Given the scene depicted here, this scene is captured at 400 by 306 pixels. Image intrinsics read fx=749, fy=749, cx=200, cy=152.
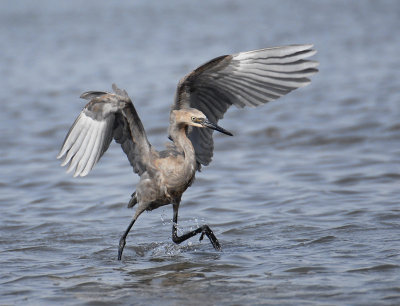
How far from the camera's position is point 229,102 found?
676 cm

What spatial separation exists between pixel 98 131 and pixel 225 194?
2668 millimetres

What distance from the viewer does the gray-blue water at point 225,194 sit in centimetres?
551

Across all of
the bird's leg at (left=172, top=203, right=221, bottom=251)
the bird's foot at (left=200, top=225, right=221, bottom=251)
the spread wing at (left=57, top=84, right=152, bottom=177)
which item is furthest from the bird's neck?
the bird's foot at (left=200, top=225, right=221, bottom=251)

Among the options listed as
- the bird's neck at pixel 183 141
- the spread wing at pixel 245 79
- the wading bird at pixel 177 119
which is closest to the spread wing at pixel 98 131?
the wading bird at pixel 177 119

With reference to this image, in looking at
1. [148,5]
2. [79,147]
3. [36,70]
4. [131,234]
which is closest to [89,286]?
[79,147]

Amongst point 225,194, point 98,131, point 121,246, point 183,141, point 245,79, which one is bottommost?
point 121,246

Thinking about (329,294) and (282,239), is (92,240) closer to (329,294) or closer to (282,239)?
(282,239)

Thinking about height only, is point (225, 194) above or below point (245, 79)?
below

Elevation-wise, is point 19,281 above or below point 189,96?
below

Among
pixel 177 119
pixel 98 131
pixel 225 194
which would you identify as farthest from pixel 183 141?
pixel 225 194

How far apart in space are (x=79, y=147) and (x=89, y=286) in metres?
1.20

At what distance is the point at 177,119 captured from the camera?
6.21m

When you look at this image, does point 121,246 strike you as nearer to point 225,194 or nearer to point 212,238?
point 212,238

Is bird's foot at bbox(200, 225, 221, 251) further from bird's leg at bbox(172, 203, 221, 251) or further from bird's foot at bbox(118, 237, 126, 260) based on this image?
bird's foot at bbox(118, 237, 126, 260)
